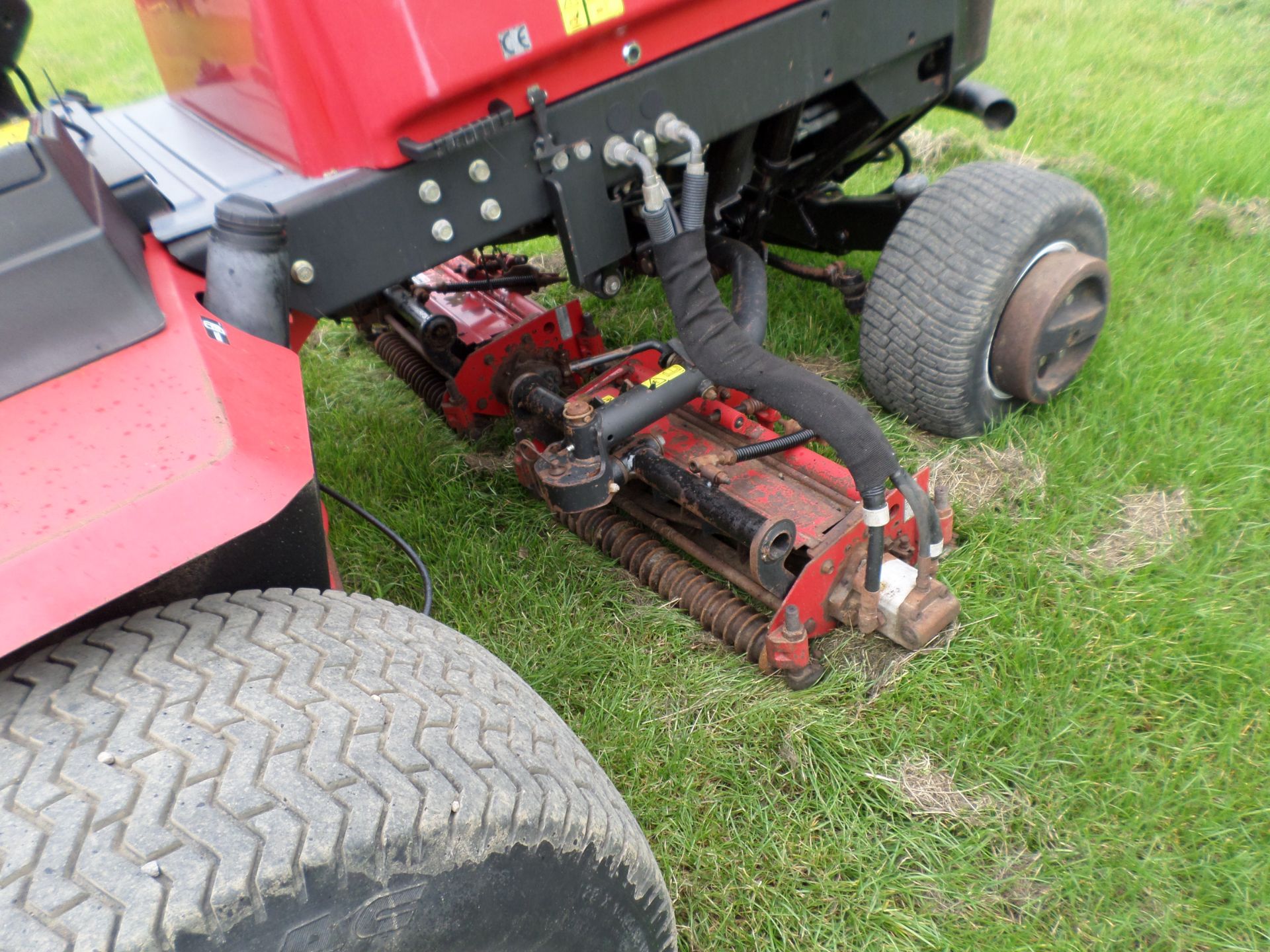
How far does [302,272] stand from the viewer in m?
1.54

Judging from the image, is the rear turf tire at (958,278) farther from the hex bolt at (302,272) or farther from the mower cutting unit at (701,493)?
the hex bolt at (302,272)

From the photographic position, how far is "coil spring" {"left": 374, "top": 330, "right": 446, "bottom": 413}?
10.4 feet

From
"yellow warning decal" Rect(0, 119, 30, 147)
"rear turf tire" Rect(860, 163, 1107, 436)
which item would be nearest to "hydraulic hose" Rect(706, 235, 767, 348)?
"rear turf tire" Rect(860, 163, 1107, 436)

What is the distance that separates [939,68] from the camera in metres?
2.37

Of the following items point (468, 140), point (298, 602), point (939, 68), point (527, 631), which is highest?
point (468, 140)

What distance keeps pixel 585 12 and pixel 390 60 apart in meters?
0.38

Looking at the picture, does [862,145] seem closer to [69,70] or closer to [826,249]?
[826,249]

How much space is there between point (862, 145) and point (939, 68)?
0.29 m

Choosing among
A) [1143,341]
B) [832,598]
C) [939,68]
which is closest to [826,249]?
[939,68]

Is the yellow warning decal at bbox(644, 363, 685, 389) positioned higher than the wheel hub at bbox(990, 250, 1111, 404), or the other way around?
the yellow warning decal at bbox(644, 363, 685, 389)

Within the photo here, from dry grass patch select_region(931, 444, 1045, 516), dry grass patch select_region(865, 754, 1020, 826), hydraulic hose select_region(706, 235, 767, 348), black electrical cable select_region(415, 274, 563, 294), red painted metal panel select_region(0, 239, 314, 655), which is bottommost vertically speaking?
dry grass patch select_region(865, 754, 1020, 826)

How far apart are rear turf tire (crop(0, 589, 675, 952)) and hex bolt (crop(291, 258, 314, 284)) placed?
61 cm

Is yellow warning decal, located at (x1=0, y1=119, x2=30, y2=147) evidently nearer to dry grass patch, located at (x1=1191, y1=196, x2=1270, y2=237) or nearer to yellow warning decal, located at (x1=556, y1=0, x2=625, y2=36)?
yellow warning decal, located at (x1=556, y1=0, x2=625, y2=36)

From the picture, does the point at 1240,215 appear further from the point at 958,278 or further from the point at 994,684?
the point at 994,684
